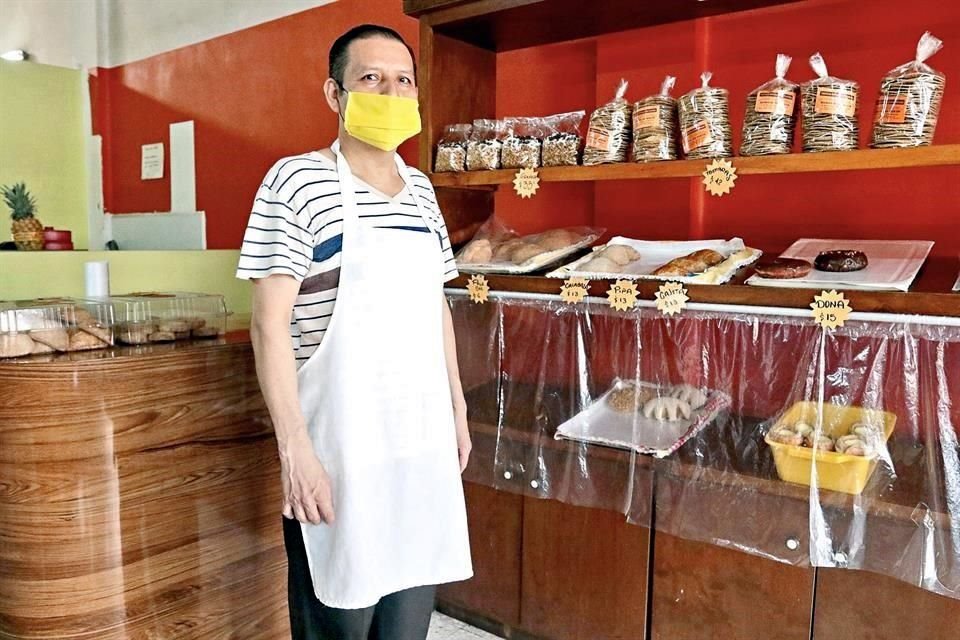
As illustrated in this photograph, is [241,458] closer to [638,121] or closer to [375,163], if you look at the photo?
[375,163]

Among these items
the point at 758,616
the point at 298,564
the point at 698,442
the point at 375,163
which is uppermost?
the point at 375,163

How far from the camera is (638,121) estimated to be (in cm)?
166

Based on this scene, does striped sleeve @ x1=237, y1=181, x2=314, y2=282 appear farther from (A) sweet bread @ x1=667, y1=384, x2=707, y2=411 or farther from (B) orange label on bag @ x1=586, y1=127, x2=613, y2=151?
(A) sweet bread @ x1=667, y1=384, x2=707, y2=411

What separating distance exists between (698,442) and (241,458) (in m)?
1.09

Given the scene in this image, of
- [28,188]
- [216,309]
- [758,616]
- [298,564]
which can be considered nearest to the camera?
[298,564]

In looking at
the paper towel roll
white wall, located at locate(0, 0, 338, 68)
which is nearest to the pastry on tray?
the paper towel roll

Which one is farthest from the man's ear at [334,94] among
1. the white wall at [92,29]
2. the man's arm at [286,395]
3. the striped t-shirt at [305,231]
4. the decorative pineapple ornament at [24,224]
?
the decorative pineapple ornament at [24,224]

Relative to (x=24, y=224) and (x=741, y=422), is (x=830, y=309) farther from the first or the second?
(x=24, y=224)

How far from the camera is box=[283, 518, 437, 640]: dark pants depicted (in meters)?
1.34

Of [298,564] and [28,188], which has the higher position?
[28,188]

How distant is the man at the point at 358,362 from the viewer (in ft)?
4.09

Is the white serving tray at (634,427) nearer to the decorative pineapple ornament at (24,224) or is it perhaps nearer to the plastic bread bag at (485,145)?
the plastic bread bag at (485,145)

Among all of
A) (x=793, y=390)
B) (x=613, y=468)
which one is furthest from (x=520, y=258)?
(x=793, y=390)

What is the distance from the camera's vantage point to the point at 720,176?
4.95 ft
